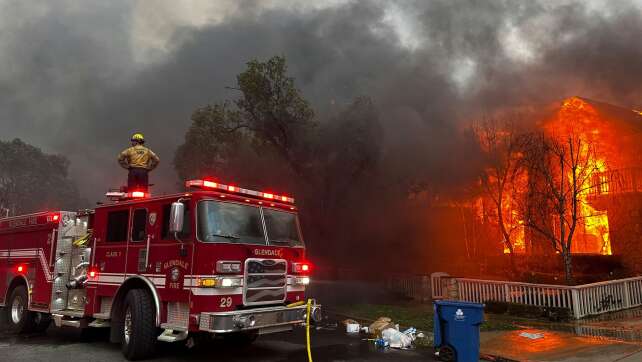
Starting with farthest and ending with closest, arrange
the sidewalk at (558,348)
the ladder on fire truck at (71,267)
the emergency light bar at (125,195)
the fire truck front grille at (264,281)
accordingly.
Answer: the ladder on fire truck at (71,267) < the emergency light bar at (125,195) < the sidewalk at (558,348) < the fire truck front grille at (264,281)

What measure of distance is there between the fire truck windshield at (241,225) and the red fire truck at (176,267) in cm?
1

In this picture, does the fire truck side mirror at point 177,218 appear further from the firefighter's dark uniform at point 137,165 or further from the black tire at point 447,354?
the black tire at point 447,354

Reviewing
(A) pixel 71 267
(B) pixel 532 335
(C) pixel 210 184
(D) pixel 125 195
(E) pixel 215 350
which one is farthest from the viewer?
(B) pixel 532 335

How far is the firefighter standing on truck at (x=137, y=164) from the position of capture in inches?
299

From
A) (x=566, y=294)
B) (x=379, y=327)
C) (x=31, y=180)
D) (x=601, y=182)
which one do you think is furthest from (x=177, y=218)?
(x=31, y=180)

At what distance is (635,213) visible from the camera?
43.5 feet

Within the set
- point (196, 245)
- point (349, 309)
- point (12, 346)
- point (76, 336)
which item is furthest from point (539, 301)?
point (12, 346)

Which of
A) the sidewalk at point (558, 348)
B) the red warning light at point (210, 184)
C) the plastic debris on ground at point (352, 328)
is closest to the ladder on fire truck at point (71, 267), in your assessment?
the red warning light at point (210, 184)

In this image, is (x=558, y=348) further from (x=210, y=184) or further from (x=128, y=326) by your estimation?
(x=128, y=326)

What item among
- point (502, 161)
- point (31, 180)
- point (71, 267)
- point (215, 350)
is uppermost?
point (31, 180)

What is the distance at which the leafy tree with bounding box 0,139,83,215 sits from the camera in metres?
49.7

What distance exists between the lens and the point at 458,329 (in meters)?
5.60

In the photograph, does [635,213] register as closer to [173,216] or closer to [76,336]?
[173,216]

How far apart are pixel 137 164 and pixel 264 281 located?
3479mm
